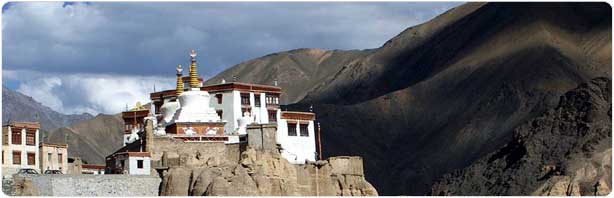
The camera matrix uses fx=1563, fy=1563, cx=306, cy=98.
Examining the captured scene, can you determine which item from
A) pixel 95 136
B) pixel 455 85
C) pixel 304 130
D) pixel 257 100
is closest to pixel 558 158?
pixel 304 130

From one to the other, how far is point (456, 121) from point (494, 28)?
69.4 feet

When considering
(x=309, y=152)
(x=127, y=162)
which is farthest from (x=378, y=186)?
(x=127, y=162)

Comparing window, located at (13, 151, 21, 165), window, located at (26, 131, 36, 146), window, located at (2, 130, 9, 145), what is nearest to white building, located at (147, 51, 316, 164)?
window, located at (26, 131, 36, 146)

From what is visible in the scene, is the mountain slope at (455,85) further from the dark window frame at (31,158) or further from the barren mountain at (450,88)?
the dark window frame at (31,158)

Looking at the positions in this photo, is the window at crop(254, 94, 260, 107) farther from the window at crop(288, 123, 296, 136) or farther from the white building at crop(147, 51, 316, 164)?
the window at crop(288, 123, 296, 136)

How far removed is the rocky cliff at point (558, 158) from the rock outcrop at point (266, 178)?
39.1 ft

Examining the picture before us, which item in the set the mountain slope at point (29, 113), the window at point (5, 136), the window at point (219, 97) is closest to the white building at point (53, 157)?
the window at point (5, 136)

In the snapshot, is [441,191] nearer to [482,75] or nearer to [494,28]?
[482,75]

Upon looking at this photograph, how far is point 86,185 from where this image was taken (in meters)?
52.5

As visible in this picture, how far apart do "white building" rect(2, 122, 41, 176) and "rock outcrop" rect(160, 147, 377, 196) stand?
5651 millimetres

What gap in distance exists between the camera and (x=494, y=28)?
145 metres

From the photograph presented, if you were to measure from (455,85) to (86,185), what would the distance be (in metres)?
85.8

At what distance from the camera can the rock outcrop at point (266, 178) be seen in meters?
54.4

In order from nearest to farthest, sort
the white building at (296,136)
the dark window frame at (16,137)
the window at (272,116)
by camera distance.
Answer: the dark window frame at (16,137) < the white building at (296,136) < the window at (272,116)
